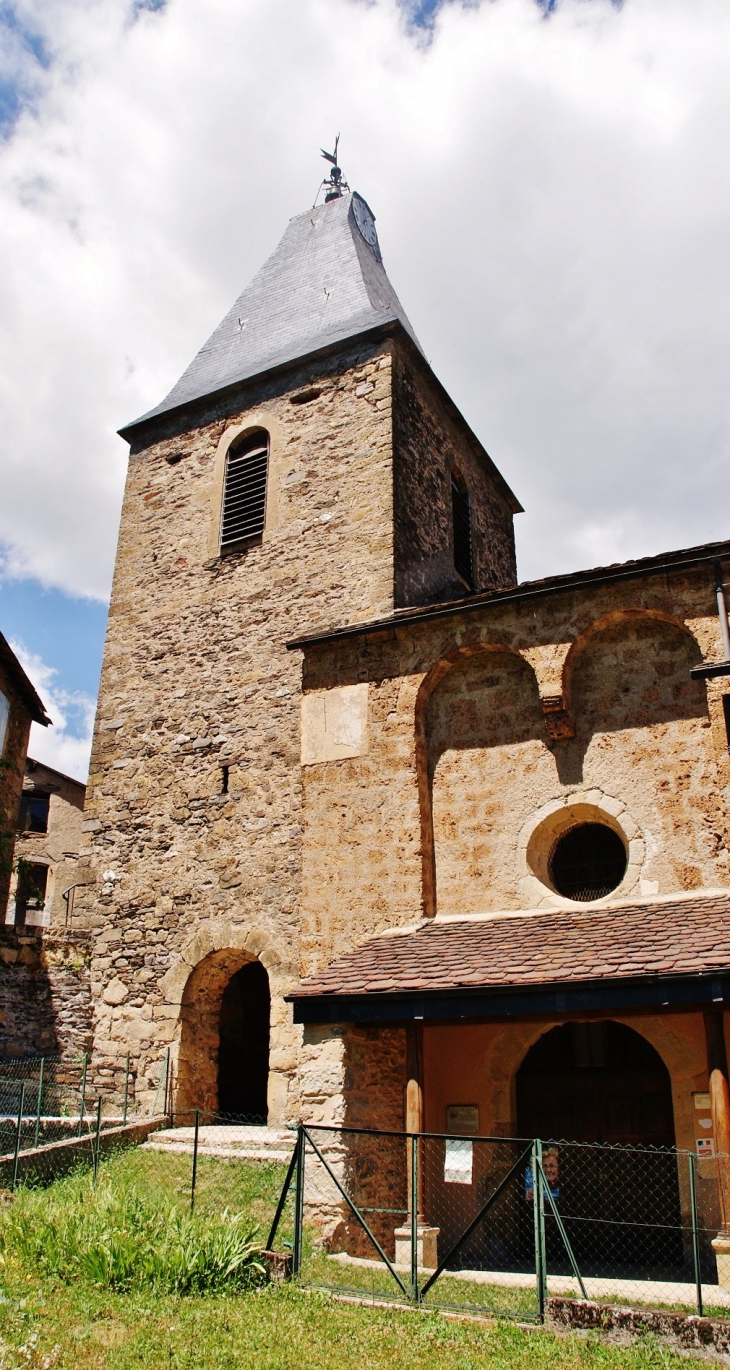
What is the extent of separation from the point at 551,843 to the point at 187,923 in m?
5.43

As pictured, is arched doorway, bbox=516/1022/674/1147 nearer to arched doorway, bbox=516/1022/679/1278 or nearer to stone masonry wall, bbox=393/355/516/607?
arched doorway, bbox=516/1022/679/1278

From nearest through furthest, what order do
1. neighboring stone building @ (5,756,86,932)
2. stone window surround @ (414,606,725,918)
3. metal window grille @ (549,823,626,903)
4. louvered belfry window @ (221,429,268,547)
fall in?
1. stone window surround @ (414,606,725,918)
2. metal window grille @ (549,823,626,903)
3. louvered belfry window @ (221,429,268,547)
4. neighboring stone building @ (5,756,86,932)

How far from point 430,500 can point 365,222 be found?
28.2 ft

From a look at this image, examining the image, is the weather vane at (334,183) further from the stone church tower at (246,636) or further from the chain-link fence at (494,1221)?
the chain-link fence at (494,1221)

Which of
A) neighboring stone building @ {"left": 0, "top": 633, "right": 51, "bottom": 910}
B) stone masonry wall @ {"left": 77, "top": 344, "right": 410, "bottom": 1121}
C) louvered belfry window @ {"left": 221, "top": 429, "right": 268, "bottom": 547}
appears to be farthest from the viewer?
neighboring stone building @ {"left": 0, "top": 633, "right": 51, "bottom": 910}

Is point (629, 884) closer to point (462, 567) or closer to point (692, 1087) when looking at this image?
point (692, 1087)

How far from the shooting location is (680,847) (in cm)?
966

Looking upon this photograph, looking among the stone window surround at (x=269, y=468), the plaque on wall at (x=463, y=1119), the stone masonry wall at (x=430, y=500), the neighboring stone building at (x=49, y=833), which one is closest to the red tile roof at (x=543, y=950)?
the plaque on wall at (x=463, y=1119)

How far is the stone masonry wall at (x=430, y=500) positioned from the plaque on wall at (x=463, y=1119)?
668cm

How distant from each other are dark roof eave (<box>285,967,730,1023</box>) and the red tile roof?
41mm

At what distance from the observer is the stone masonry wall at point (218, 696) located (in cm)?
1334

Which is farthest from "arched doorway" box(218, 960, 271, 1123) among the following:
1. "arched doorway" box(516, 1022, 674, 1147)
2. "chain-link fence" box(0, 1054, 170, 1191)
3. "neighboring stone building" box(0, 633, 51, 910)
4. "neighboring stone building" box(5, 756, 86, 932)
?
"neighboring stone building" box(5, 756, 86, 932)

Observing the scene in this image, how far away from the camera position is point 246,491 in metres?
16.3

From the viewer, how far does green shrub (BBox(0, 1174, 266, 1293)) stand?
676cm
